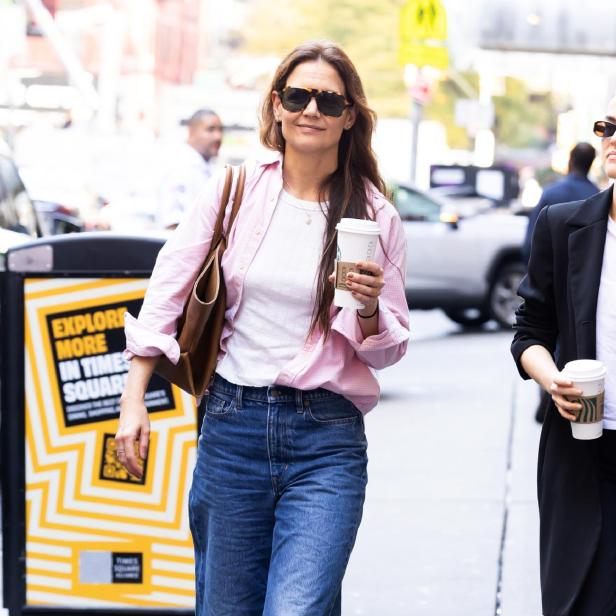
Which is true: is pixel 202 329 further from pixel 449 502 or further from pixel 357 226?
pixel 449 502

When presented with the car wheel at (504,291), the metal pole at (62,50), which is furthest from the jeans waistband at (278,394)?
the metal pole at (62,50)

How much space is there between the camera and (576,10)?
1850 centimetres

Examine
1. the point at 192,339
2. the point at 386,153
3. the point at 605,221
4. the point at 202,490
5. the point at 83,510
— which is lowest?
the point at 386,153

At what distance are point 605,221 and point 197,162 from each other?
19.3ft

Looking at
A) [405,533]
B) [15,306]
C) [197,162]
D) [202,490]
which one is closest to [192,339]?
[202,490]

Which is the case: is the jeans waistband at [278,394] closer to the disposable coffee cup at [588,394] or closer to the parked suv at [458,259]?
the disposable coffee cup at [588,394]

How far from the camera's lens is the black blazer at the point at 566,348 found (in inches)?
132

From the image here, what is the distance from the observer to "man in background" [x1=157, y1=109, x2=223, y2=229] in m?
8.80

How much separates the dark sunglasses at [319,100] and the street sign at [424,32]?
1258 centimetres

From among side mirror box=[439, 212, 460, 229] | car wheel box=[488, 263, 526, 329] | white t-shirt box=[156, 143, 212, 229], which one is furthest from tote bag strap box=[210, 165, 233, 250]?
car wheel box=[488, 263, 526, 329]

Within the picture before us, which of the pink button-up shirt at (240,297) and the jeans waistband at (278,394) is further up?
the pink button-up shirt at (240,297)

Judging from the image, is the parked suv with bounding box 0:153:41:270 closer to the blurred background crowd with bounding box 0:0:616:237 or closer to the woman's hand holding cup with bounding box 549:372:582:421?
the blurred background crowd with bounding box 0:0:616:237

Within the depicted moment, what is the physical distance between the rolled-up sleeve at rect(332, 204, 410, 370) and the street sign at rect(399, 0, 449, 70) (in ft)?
41.3

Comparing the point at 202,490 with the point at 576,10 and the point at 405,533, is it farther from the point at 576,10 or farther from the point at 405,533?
the point at 576,10
